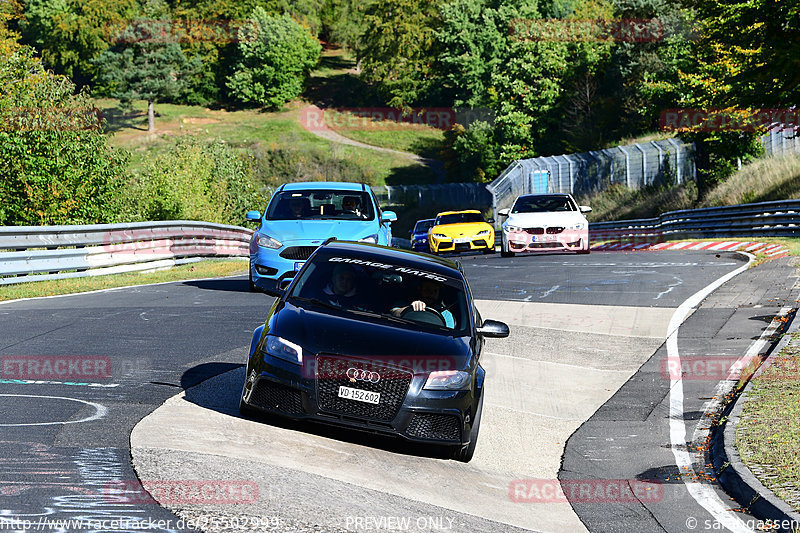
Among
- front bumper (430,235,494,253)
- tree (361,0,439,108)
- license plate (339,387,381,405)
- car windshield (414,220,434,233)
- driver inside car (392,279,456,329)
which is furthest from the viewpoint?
tree (361,0,439,108)

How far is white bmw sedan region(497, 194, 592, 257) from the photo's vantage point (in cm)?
2562

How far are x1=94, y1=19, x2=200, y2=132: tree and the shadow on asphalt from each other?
100256 millimetres

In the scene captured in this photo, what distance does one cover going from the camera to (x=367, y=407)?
755 centimetres

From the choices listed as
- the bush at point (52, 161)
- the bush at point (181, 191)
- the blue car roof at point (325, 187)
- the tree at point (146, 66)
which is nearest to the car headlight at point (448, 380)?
the blue car roof at point (325, 187)

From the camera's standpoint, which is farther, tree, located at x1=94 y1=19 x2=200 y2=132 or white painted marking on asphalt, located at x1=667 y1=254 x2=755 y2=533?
tree, located at x1=94 y1=19 x2=200 y2=132

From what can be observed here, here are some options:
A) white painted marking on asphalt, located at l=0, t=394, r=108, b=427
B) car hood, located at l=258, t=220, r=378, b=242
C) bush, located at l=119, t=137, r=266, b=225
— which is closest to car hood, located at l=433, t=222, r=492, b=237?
bush, located at l=119, t=137, r=266, b=225

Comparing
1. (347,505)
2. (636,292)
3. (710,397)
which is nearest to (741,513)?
(347,505)

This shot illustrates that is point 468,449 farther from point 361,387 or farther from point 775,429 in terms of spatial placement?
point 775,429

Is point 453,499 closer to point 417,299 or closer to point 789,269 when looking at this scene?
point 417,299

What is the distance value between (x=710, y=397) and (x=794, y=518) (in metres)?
4.33

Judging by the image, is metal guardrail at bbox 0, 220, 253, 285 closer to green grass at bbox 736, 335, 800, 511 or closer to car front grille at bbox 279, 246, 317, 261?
car front grille at bbox 279, 246, 317, 261

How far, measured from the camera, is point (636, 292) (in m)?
17.8

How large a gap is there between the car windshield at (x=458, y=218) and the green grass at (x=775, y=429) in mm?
21345

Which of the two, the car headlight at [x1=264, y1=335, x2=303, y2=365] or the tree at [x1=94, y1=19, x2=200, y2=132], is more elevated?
the tree at [x1=94, y1=19, x2=200, y2=132]
